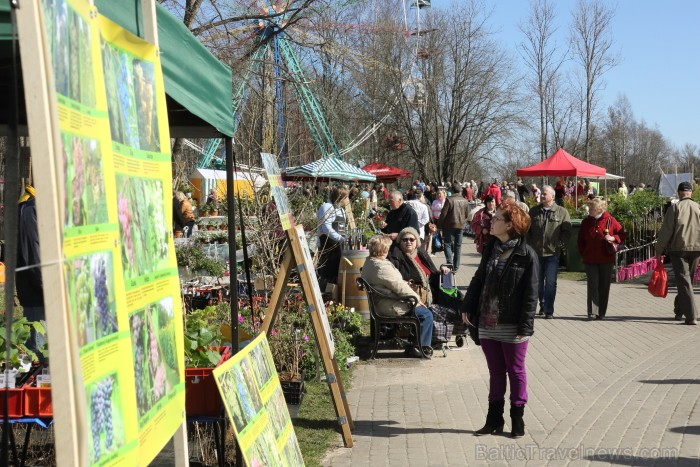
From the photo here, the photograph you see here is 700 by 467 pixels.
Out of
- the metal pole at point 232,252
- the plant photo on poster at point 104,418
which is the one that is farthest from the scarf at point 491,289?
the plant photo on poster at point 104,418

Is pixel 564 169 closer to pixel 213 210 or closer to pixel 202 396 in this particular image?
pixel 213 210

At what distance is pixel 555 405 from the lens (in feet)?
26.1

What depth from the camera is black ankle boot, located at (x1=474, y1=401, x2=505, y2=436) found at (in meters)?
6.98

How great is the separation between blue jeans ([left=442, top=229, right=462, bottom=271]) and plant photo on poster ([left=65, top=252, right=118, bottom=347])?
58.0 feet

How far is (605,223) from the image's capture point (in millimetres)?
13273

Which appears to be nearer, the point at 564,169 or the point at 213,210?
the point at 213,210

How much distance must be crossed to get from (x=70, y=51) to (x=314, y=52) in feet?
66.0

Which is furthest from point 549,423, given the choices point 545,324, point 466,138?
point 466,138

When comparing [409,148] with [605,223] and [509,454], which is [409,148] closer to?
[605,223]

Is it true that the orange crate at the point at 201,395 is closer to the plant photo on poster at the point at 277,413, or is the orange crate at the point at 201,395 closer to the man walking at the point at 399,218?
the plant photo on poster at the point at 277,413

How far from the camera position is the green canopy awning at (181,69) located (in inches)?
129

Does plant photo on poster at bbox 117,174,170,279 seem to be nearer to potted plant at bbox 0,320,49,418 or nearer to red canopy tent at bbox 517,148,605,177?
potted plant at bbox 0,320,49,418

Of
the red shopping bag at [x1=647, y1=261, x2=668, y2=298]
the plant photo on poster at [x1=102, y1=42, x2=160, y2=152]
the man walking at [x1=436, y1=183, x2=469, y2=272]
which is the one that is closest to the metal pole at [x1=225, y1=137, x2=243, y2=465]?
the plant photo on poster at [x1=102, y1=42, x2=160, y2=152]

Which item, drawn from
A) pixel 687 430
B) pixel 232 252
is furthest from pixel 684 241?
pixel 232 252
